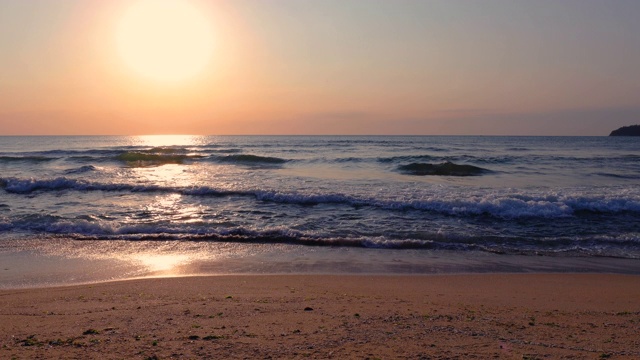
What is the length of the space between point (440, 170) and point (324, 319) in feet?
78.2

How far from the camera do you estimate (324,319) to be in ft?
17.1

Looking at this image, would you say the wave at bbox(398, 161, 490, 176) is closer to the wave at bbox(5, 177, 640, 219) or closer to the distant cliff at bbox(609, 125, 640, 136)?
the wave at bbox(5, 177, 640, 219)

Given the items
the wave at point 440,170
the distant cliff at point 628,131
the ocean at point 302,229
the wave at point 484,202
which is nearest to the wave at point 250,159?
the wave at point 440,170

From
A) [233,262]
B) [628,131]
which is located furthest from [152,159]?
[628,131]

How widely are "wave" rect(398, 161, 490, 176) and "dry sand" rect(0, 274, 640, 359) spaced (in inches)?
756

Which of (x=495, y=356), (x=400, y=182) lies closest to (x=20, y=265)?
(x=495, y=356)

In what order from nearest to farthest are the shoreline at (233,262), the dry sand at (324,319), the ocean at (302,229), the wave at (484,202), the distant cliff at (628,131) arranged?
the dry sand at (324,319)
the shoreline at (233,262)
the ocean at (302,229)
the wave at (484,202)
the distant cliff at (628,131)

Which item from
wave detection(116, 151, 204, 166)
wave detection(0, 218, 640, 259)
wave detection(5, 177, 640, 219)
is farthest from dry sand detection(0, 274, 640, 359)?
wave detection(116, 151, 204, 166)

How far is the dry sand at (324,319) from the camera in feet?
14.1

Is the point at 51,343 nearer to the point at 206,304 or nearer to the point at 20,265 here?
the point at 206,304

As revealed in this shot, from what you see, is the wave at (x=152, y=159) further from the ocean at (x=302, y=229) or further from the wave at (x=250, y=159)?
the ocean at (x=302, y=229)

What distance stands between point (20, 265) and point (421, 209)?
10.1 meters

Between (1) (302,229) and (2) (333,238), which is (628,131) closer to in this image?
(1) (302,229)

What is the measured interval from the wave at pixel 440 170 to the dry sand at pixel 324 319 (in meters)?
19.2
